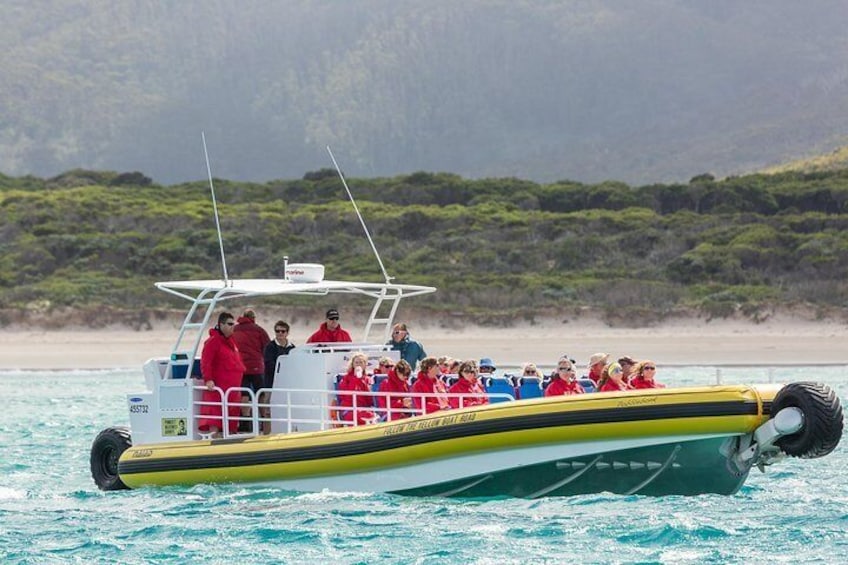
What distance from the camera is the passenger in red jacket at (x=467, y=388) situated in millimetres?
13109

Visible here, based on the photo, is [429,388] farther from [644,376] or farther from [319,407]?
[644,376]

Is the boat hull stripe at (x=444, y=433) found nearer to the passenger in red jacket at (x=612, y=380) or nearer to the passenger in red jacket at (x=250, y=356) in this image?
the passenger in red jacket at (x=250, y=356)

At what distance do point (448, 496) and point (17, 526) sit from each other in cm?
376

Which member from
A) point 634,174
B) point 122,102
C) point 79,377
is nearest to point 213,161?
point 122,102

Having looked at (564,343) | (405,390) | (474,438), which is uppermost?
(564,343)

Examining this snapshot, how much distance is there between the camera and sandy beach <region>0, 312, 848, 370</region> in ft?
99.8

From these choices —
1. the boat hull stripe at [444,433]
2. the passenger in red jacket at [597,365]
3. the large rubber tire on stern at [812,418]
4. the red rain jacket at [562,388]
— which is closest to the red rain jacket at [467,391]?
the red rain jacket at [562,388]

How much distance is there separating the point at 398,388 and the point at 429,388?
0.29 metres

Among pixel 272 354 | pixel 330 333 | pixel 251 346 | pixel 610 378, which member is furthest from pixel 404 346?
pixel 610 378

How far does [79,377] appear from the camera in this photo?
30922mm

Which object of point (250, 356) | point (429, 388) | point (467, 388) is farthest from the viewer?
point (250, 356)

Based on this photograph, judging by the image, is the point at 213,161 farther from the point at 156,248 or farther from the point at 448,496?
the point at 448,496

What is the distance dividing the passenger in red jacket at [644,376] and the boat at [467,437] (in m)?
0.81

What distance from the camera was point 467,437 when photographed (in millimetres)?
12258
